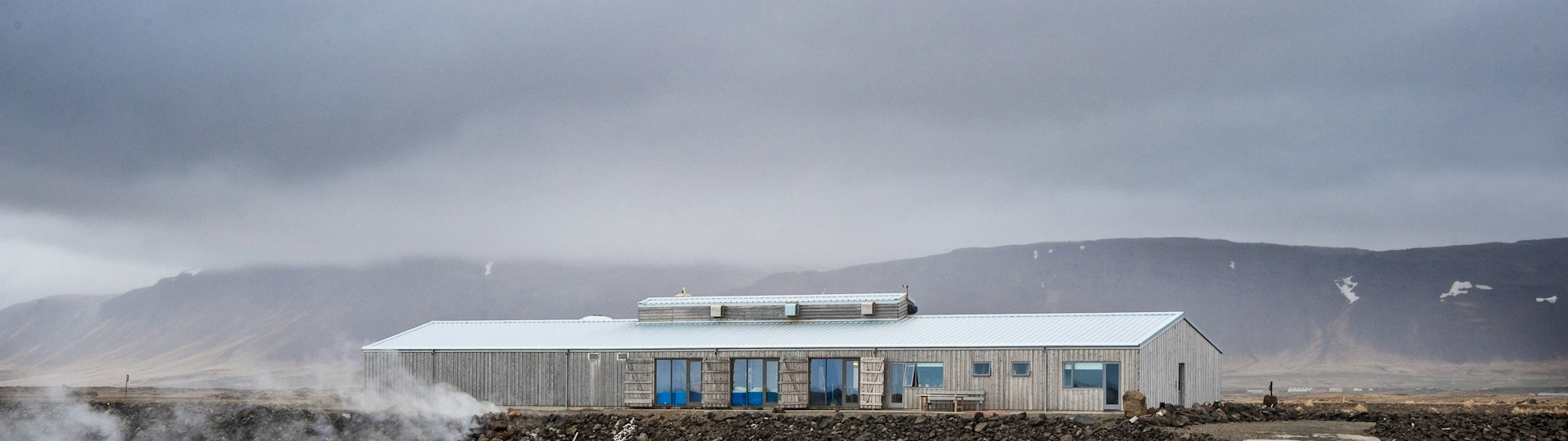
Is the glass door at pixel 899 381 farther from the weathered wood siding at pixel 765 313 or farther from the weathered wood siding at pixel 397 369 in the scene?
the weathered wood siding at pixel 397 369

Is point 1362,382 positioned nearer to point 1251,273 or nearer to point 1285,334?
point 1285,334

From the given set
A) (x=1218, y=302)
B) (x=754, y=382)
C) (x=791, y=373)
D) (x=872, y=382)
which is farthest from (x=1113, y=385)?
(x=1218, y=302)

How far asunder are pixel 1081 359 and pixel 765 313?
11.9 metres

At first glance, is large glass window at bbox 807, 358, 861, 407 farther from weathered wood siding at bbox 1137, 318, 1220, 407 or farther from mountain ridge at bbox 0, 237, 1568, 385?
mountain ridge at bbox 0, 237, 1568, 385

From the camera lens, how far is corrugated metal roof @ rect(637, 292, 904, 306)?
44.8 metres

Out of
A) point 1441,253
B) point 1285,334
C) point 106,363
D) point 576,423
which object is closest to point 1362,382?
point 1285,334

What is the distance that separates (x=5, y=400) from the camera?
48.1 meters

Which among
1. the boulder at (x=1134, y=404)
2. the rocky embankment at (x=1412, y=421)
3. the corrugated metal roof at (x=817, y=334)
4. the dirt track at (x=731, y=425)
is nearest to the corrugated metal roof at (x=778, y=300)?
the corrugated metal roof at (x=817, y=334)

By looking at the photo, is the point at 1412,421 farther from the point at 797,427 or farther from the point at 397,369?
the point at 397,369

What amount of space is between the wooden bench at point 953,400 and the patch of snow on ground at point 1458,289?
156 m

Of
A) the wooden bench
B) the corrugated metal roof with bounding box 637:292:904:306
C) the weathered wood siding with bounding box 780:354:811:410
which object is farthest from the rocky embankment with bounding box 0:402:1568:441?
the corrugated metal roof with bounding box 637:292:904:306

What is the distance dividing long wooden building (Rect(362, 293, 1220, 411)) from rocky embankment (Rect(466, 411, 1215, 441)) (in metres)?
1.90

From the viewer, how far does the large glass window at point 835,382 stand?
134 feet

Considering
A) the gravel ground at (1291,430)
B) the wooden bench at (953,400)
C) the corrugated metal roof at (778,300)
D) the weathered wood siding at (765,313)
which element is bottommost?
the gravel ground at (1291,430)
